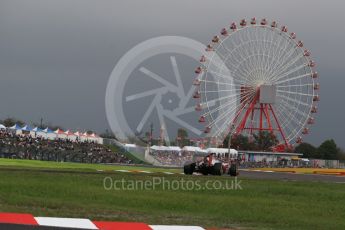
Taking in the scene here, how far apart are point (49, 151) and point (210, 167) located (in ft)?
79.1

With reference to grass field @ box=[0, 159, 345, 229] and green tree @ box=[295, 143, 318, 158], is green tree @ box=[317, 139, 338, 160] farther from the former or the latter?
grass field @ box=[0, 159, 345, 229]

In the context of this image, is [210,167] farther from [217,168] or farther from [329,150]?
[329,150]

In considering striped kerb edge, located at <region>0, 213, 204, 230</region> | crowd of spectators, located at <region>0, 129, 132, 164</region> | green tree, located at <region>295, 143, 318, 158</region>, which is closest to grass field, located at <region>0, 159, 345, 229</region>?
striped kerb edge, located at <region>0, 213, 204, 230</region>

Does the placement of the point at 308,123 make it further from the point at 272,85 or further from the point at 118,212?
the point at 118,212

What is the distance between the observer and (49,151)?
54469 mm

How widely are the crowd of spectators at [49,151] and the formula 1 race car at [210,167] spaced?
21.4 meters

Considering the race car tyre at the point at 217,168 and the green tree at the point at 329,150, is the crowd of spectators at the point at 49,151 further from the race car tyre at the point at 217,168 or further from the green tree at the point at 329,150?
the green tree at the point at 329,150

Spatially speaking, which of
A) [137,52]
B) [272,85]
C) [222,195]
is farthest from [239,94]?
[222,195]


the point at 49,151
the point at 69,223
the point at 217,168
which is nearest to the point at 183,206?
the point at 69,223

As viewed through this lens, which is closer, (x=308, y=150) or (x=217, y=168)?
(x=217, y=168)

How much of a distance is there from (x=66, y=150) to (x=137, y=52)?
3372 cm

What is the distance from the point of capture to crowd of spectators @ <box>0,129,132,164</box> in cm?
5191

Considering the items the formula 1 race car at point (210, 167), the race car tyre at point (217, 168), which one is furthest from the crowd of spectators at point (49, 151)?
the race car tyre at point (217, 168)

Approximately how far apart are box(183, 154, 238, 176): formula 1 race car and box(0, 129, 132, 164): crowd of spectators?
843 inches
